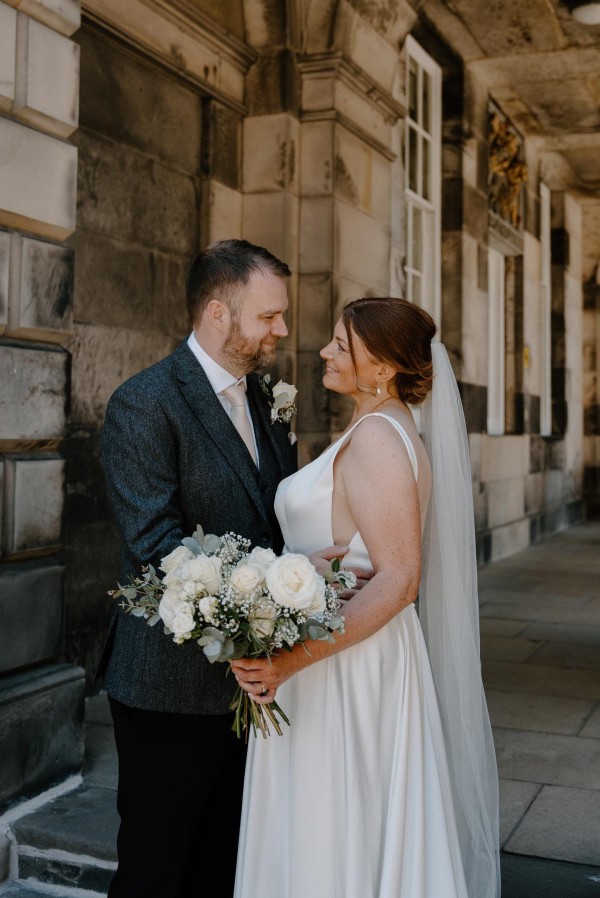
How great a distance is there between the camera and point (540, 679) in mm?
5984

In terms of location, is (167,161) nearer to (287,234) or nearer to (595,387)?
(287,234)

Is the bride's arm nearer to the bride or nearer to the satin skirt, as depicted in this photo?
the bride

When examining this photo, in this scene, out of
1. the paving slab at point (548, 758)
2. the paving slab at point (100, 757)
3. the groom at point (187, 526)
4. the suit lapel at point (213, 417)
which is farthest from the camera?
the paving slab at point (548, 758)

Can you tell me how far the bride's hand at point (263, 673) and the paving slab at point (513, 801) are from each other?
161 cm

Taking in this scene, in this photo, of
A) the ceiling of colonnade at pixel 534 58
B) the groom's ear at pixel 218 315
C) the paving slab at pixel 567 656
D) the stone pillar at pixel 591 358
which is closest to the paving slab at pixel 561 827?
the groom's ear at pixel 218 315

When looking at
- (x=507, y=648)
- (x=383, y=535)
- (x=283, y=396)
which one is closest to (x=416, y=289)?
(x=507, y=648)

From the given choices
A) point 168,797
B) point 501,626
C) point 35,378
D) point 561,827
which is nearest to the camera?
point 168,797

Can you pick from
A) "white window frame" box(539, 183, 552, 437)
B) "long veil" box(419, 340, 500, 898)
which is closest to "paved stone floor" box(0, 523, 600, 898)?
"long veil" box(419, 340, 500, 898)

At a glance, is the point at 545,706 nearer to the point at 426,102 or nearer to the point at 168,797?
the point at 168,797

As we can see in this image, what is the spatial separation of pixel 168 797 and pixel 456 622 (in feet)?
3.07

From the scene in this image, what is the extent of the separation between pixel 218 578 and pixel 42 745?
2.02 metres

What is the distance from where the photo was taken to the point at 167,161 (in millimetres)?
6008

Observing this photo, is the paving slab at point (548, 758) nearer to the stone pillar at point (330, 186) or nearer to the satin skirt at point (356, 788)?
the satin skirt at point (356, 788)

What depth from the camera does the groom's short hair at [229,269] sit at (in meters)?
2.80
